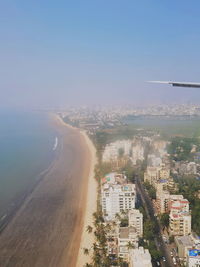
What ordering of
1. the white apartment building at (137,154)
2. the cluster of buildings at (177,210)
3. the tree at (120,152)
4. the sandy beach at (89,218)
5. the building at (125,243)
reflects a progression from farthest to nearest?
1. the tree at (120,152)
2. the white apartment building at (137,154)
3. the sandy beach at (89,218)
4. the building at (125,243)
5. the cluster of buildings at (177,210)

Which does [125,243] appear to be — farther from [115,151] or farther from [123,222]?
[115,151]

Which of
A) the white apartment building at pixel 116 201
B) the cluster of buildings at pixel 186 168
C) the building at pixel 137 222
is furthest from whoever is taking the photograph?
the cluster of buildings at pixel 186 168

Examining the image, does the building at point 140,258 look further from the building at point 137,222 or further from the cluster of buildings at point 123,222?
the building at point 137,222

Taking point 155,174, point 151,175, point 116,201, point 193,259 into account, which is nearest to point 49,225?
point 116,201

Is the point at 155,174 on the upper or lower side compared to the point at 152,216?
upper

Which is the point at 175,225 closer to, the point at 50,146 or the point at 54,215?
the point at 54,215

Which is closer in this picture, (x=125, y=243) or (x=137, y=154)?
(x=125, y=243)

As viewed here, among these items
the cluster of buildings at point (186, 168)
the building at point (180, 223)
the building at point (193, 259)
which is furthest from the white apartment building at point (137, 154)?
the building at point (193, 259)
